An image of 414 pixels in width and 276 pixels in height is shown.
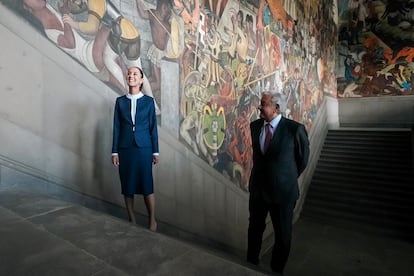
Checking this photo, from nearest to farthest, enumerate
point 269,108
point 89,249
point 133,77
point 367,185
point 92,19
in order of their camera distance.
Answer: point 89,249 < point 133,77 < point 269,108 < point 92,19 < point 367,185

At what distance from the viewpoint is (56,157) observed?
264 cm

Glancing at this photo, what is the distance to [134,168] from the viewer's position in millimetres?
2465

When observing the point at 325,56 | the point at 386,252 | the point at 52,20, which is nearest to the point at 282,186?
the point at 52,20

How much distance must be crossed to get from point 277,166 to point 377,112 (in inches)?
462

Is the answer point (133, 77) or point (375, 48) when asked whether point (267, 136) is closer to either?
point (133, 77)

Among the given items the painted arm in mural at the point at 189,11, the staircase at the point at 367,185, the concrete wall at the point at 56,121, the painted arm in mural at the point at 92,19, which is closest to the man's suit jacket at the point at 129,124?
the concrete wall at the point at 56,121

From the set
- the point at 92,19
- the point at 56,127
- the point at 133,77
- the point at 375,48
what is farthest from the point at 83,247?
the point at 375,48

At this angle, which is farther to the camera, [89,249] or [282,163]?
[282,163]

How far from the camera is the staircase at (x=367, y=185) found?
22.0 ft

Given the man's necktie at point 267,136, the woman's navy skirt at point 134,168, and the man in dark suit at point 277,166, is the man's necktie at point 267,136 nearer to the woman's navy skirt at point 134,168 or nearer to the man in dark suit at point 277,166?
the man in dark suit at point 277,166

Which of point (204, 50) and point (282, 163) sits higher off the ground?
point (204, 50)

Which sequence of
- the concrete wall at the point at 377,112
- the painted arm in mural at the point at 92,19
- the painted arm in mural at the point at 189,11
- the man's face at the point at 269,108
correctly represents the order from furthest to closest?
the concrete wall at the point at 377,112 < the painted arm in mural at the point at 189,11 < the painted arm in mural at the point at 92,19 < the man's face at the point at 269,108

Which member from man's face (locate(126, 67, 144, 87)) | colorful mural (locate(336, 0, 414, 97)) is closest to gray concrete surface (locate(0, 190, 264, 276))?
man's face (locate(126, 67, 144, 87))

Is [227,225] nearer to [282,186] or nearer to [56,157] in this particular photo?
[282,186]
